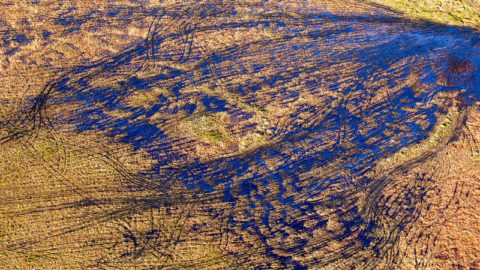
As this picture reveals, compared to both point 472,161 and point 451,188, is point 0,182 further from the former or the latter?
point 472,161

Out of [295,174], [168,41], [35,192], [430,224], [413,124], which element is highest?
[168,41]

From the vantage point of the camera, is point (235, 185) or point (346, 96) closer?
point (235, 185)

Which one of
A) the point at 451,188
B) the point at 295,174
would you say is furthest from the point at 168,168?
the point at 451,188

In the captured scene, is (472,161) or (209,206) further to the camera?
(472,161)

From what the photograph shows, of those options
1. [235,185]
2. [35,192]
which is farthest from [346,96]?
[35,192]

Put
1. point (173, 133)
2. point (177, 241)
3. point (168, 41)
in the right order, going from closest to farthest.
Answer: point (177, 241)
point (173, 133)
point (168, 41)

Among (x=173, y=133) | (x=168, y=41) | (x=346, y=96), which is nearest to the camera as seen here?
(x=173, y=133)

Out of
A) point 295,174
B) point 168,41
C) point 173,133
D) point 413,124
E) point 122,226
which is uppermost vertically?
point 168,41

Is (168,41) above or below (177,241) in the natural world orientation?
above

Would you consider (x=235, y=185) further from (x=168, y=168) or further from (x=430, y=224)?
(x=430, y=224)
